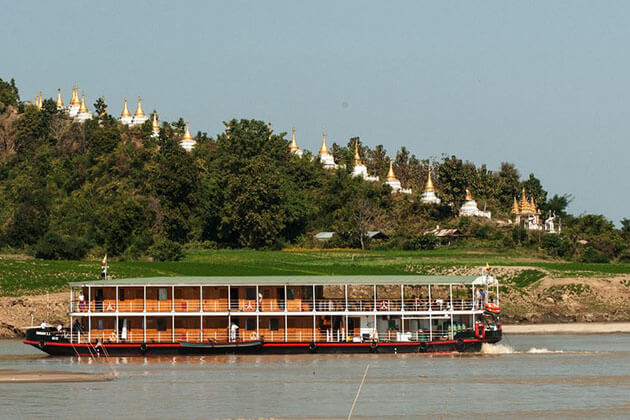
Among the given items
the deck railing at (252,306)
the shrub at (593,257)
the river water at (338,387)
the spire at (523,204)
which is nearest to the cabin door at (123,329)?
the deck railing at (252,306)

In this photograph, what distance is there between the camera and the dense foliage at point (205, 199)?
12388cm

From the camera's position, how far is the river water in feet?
145

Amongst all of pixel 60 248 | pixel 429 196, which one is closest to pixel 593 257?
pixel 429 196

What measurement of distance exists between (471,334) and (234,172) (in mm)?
70409

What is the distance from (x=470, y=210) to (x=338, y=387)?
9456 cm

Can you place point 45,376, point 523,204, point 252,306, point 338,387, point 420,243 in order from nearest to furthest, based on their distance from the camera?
point 338,387 → point 45,376 → point 252,306 → point 420,243 → point 523,204

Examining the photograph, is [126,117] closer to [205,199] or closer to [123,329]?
[205,199]

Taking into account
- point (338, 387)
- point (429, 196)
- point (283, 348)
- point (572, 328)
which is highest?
point (429, 196)

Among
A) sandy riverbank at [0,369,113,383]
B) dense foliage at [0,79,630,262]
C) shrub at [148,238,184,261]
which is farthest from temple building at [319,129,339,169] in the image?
sandy riverbank at [0,369,113,383]

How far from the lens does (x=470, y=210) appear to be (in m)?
144

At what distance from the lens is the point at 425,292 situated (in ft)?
297

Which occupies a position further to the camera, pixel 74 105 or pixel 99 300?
pixel 74 105

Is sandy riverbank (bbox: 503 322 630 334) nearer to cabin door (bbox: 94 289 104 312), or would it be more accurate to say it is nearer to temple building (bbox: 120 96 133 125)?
cabin door (bbox: 94 289 104 312)

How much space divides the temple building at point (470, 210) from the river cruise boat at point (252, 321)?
3006 inches
